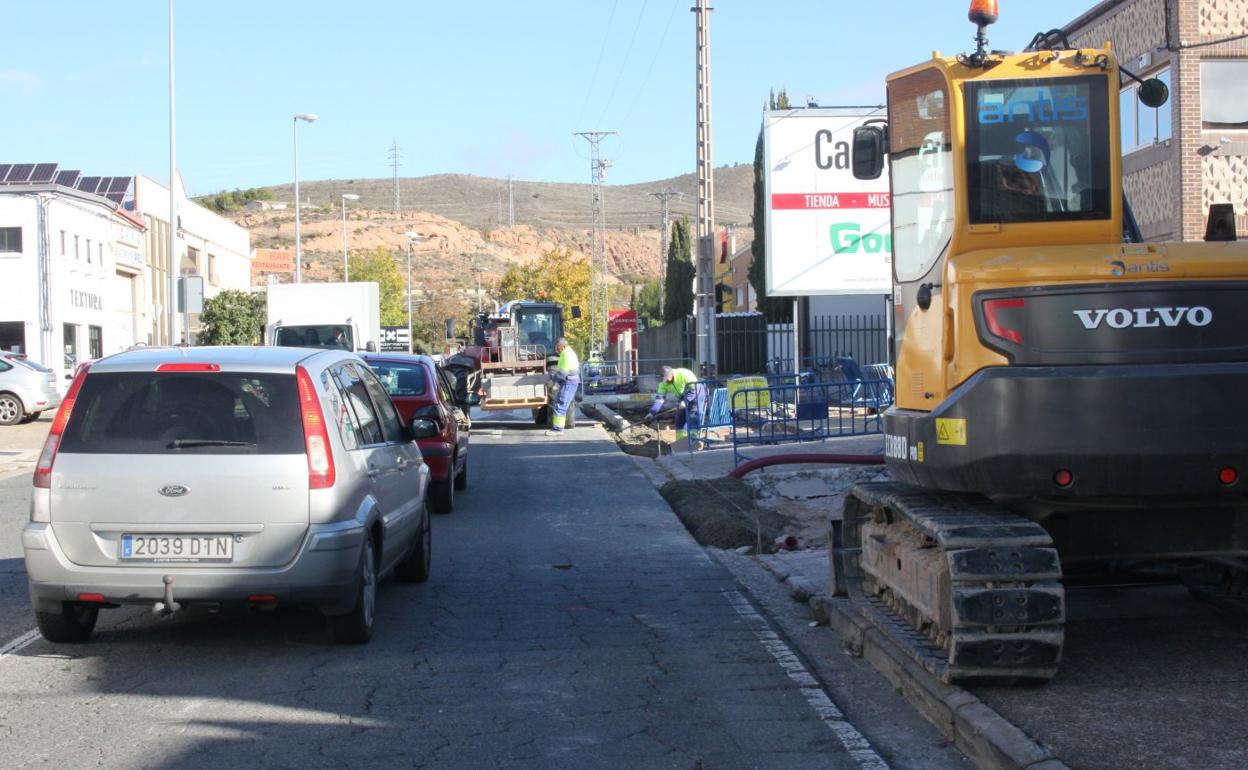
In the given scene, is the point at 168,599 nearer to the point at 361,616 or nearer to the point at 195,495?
the point at 195,495

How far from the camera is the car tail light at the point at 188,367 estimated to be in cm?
723

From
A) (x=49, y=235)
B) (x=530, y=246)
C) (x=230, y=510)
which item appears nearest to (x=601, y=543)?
(x=230, y=510)

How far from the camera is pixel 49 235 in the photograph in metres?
43.1

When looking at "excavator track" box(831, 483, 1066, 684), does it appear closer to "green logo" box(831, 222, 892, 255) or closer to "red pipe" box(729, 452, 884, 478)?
"red pipe" box(729, 452, 884, 478)

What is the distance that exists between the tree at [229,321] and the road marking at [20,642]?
45593 millimetres

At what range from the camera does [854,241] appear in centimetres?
2802

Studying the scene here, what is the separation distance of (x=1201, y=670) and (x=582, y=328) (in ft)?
225

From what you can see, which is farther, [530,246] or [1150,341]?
[530,246]

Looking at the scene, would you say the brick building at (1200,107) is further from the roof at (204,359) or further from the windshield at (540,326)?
the roof at (204,359)

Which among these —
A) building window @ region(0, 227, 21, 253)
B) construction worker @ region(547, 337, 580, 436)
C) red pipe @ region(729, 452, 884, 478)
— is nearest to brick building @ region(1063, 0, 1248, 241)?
construction worker @ region(547, 337, 580, 436)

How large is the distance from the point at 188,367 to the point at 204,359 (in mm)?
131

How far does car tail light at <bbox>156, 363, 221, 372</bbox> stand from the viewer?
7.23m

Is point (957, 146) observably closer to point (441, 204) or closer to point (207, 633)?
point (207, 633)

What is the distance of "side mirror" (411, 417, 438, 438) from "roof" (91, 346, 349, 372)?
138 cm
